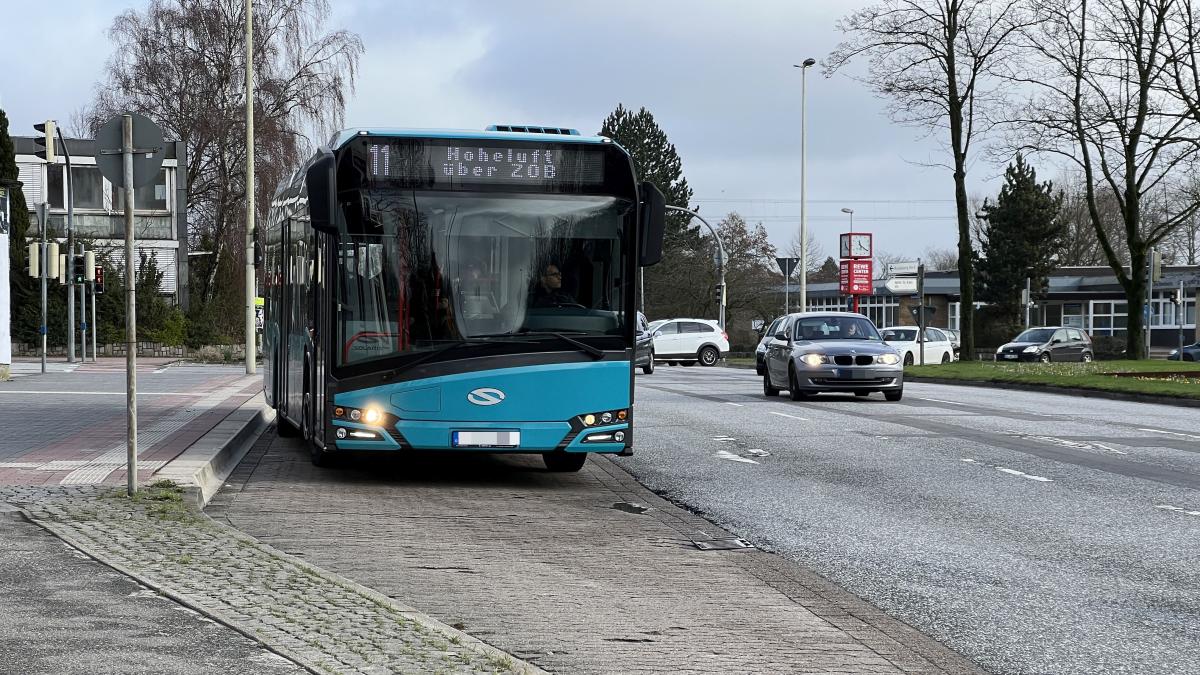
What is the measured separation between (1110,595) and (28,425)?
12.9m

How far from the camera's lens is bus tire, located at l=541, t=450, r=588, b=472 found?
1397 cm

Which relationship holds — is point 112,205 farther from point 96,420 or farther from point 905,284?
point 96,420

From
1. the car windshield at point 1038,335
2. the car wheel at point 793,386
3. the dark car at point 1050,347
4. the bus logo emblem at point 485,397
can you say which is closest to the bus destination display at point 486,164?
the bus logo emblem at point 485,397

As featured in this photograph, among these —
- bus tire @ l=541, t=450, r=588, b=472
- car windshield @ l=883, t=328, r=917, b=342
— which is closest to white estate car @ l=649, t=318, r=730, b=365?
car windshield @ l=883, t=328, r=917, b=342

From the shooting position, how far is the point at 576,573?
26.7ft

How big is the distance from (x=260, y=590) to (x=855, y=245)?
52409 mm

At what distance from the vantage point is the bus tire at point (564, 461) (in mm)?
13969

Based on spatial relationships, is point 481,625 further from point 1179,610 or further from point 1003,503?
point 1003,503

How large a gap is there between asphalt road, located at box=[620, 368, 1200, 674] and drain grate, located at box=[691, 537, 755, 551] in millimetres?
166

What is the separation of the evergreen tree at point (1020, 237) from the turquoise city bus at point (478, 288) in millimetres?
71835

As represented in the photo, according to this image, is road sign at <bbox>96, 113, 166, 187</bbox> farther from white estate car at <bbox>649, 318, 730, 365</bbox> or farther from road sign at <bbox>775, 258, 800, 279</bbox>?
road sign at <bbox>775, 258, 800, 279</bbox>

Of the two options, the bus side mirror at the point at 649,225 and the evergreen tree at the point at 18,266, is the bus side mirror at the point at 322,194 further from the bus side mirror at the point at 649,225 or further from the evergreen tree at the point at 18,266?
the evergreen tree at the point at 18,266

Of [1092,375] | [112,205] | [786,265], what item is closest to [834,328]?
[1092,375]

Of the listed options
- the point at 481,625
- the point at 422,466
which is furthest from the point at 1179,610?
the point at 422,466
